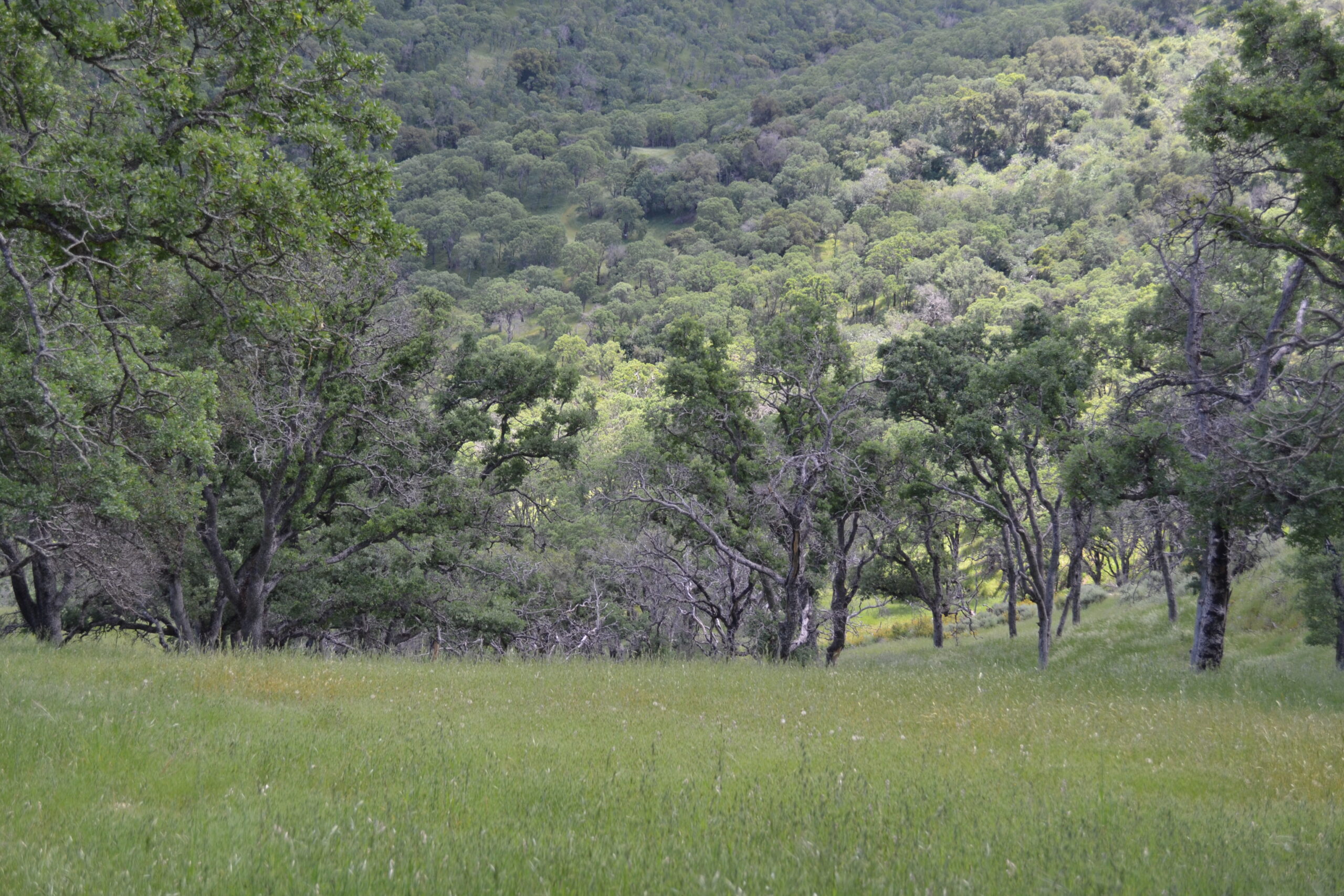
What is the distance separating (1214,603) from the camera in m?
14.8

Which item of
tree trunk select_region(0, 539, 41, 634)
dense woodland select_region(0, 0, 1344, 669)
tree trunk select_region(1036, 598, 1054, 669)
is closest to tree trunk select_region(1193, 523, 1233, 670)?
dense woodland select_region(0, 0, 1344, 669)

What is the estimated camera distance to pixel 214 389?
952 centimetres

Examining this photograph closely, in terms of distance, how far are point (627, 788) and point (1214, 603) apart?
14.3 m

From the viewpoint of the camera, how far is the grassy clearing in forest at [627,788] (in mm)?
4195

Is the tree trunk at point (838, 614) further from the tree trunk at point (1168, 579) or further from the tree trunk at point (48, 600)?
the tree trunk at point (48, 600)

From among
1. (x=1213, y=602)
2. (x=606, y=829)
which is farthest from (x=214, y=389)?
(x=1213, y=602)

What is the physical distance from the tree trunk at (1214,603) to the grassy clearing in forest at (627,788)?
423cm

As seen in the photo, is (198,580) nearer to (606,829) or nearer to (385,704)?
(385,704)

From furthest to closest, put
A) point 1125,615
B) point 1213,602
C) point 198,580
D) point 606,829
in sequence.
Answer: point 1125,615 < point 198,580 < point 1213,602 < point 606,829

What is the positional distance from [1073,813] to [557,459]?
1914 cm

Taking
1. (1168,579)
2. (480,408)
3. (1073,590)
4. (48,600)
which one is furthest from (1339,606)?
(48,600)

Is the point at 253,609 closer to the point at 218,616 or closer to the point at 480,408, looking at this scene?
the point at 218,616

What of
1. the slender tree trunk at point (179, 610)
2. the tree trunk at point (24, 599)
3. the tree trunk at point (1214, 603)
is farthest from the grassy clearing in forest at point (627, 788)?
the tree trunk at point (24, 599)

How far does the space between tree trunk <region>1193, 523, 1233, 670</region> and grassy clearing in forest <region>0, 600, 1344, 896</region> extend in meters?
4.23
